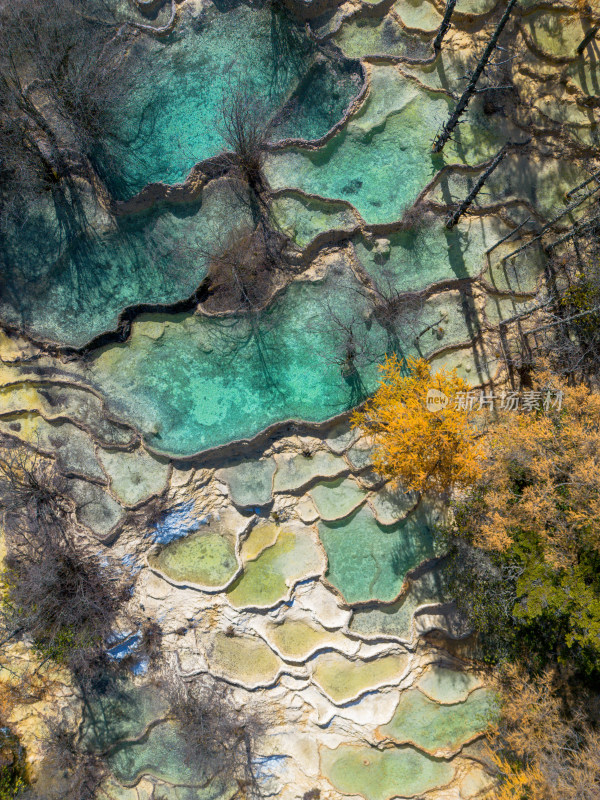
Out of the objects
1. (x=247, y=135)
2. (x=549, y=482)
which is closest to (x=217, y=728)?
(x=549, y=482)

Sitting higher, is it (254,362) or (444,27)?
(444,27)

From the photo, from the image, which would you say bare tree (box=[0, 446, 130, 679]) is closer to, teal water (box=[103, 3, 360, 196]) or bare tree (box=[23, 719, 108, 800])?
bare tree (box=[23, 719, 108, 800])

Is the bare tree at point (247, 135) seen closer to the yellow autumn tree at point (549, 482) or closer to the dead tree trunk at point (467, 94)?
the dead tree trunk at point (467, 94)

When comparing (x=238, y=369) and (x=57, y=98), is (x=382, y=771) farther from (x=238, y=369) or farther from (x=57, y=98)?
(x=57, y=98)

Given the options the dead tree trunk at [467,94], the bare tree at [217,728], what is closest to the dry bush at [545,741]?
the bare tree at [217,728]

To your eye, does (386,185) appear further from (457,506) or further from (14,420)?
(14,420)

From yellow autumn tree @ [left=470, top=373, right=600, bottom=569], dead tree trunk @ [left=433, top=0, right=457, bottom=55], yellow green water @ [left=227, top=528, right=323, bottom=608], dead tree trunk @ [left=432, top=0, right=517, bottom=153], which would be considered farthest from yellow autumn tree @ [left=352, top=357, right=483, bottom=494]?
dead tree trunk @ [left=433, top=0, right=457, bottom=55]
